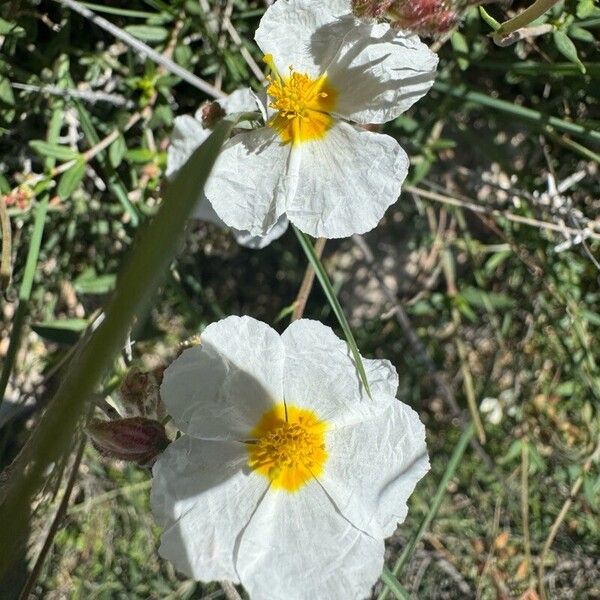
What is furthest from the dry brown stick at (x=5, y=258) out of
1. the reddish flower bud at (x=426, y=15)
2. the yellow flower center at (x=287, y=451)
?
the reddish flower bud at (x=426, y=15)

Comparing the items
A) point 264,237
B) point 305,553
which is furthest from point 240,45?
point 305,553

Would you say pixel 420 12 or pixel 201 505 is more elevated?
pixel 420 12

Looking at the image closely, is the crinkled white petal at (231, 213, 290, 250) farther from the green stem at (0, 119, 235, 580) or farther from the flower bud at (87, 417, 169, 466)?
the green stem at (0, 119, 235, 580)

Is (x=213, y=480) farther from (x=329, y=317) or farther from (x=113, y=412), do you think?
(x=329, y=317)

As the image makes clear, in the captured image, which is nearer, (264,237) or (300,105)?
(300,105)

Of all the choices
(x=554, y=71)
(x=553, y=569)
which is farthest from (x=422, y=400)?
(x=554, y=71)

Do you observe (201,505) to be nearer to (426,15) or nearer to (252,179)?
(252,179)

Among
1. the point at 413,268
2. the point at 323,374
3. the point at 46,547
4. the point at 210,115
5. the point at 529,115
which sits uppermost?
the point at 210,115
